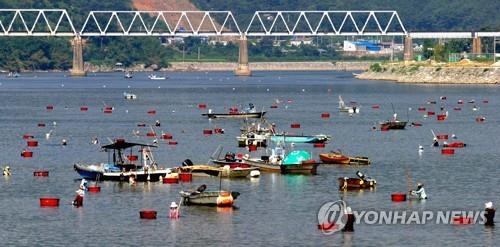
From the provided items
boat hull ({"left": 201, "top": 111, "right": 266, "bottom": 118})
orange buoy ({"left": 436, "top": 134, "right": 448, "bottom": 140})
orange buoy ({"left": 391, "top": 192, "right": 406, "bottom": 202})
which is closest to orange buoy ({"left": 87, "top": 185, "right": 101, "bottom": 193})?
orange buoy ({"left": 391, "top": 192, "right": 406, "bottom": 202})

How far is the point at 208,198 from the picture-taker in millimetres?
86312

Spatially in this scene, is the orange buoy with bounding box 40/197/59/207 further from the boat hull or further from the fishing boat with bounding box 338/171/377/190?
the boat hull

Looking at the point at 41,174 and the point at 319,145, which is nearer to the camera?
the point at 41,174

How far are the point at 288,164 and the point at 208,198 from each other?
18.0 meters

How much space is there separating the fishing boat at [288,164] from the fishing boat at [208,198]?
16677 mm

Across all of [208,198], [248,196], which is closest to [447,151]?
[248,196]

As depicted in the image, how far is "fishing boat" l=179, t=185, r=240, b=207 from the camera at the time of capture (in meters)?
86.1

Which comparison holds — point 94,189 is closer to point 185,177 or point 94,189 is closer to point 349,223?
point 185,177

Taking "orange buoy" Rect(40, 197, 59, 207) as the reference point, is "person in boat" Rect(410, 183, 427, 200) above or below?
above

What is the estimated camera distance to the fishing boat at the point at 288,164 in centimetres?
10356

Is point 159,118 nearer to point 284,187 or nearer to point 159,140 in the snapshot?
point 159,140

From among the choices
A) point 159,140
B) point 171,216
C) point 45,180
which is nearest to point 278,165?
point 45,180

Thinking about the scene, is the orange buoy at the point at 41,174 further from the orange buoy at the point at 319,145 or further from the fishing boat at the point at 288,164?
the orange buoy at the point at 319,145

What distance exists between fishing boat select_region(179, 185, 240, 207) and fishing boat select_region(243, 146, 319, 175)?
657 inches
